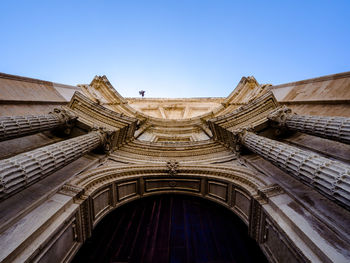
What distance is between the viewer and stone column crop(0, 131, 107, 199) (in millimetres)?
4296

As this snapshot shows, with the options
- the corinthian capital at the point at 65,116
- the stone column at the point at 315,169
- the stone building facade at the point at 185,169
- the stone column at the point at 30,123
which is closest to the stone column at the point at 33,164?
the stone building facade at the point at 185,169

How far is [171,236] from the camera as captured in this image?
6957 millimetres

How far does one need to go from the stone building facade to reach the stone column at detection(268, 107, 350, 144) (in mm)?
37

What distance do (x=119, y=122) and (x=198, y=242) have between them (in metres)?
7.10

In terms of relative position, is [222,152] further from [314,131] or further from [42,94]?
[42,94]

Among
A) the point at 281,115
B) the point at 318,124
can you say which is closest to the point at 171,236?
the point at 318,124

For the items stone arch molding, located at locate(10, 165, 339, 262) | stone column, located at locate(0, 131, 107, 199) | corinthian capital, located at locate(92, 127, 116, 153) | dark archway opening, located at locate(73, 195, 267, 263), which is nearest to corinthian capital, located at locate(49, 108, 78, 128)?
corinthian capital, located at locate(92, 127, 116, 153)

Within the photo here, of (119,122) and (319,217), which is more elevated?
(119,122)

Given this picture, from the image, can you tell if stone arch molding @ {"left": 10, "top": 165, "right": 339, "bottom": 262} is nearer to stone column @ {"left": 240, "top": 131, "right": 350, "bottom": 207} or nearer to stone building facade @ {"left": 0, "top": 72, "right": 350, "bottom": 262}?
stone building facade @ {"left": 0, "top": 72, "right": 350, "bottom": 262}

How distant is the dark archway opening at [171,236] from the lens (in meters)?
6.09

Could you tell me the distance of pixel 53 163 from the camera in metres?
5.70

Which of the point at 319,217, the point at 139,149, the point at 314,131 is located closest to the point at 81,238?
the point at 139,149

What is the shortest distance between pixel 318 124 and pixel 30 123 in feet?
32.4

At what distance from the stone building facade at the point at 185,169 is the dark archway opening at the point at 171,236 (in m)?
0.49
